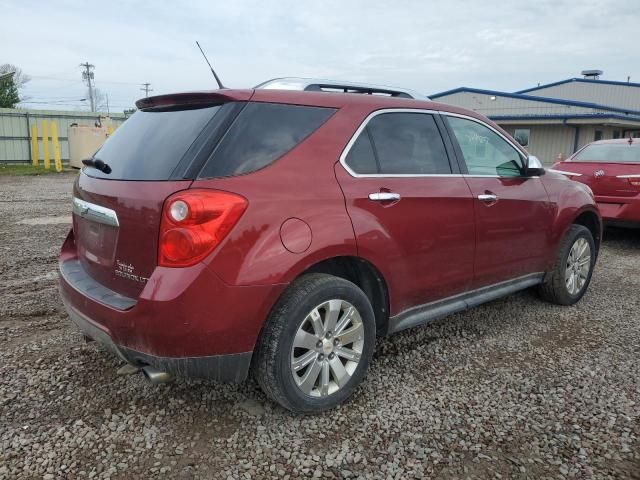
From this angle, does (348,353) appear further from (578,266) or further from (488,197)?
(578,266)

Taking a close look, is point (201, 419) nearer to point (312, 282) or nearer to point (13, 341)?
point (312, 282)

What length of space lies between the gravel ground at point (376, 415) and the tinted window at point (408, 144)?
1275 mm

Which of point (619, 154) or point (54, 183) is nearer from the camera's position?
point (619, 154)

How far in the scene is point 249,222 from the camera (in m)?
2.47

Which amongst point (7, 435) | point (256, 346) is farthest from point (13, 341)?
point (256, 346)

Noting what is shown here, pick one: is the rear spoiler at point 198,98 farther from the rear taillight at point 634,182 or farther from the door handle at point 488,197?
the rear taillight at point 634,182

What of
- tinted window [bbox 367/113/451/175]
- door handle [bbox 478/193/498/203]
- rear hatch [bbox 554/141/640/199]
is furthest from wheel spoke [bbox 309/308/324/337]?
rear hatch [bbox 554/141/640/199]

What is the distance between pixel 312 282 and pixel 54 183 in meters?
14.7

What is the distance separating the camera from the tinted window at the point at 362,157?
2.97 metres

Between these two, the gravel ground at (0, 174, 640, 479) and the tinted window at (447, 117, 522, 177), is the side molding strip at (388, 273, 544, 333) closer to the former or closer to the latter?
the gravel ground at (0, 174, 640, 479)

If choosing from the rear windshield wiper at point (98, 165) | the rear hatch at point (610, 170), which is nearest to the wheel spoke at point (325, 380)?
the rear windshield wiper at point (98, 165)

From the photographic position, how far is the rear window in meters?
7.37

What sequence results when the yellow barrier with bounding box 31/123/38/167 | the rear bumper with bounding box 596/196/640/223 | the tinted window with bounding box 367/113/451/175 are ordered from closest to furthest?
the tinted window with bounding box 367/113/451/175
the rear bumper with bounding box 596/196/640/223
the yellow barrier with bounding box 31/123/38/167

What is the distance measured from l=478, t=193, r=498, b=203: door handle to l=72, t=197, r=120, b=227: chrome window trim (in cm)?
234
